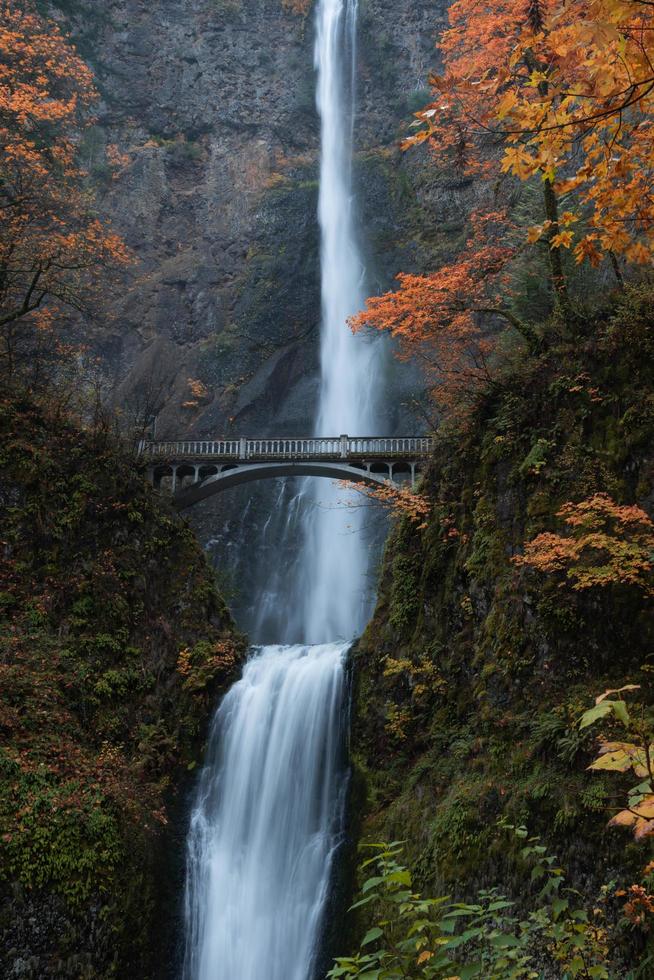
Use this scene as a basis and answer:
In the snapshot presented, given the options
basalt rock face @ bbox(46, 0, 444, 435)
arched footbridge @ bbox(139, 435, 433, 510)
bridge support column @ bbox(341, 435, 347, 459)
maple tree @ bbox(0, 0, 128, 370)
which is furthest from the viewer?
basalt rock face @ bbox(46, 0, 444, 435)

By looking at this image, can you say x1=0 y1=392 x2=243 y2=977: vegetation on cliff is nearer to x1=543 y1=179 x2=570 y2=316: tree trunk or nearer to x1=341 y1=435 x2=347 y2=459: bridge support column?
x1=341 y1=435 x2=347 y2=459: bridge support column

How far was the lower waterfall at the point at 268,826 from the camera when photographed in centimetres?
1074

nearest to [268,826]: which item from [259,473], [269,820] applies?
[269,820]

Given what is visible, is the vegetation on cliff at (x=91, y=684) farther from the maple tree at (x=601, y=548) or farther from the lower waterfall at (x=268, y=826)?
the maple tree at (x=601, y=548)

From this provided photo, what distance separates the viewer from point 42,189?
24266 millimetres

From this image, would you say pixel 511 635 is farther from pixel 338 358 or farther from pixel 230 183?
pixel 230 183

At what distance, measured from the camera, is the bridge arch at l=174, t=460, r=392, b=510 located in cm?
2225

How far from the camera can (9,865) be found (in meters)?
9.40

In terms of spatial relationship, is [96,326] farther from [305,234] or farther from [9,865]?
[9,865]

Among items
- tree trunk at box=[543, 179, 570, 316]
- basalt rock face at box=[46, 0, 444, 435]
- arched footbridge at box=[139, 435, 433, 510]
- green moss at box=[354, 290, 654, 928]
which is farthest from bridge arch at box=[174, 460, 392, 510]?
tree trunk at box=[543, 179, 570, 316]

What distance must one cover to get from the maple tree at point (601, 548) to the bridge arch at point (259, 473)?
1325cm

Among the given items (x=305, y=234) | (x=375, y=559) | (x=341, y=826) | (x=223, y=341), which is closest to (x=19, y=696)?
(x=341, y=826)

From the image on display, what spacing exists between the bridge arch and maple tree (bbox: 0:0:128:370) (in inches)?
257

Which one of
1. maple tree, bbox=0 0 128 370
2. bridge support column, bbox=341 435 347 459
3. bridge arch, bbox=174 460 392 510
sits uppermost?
maple tree, bbox=0 0 128 370
